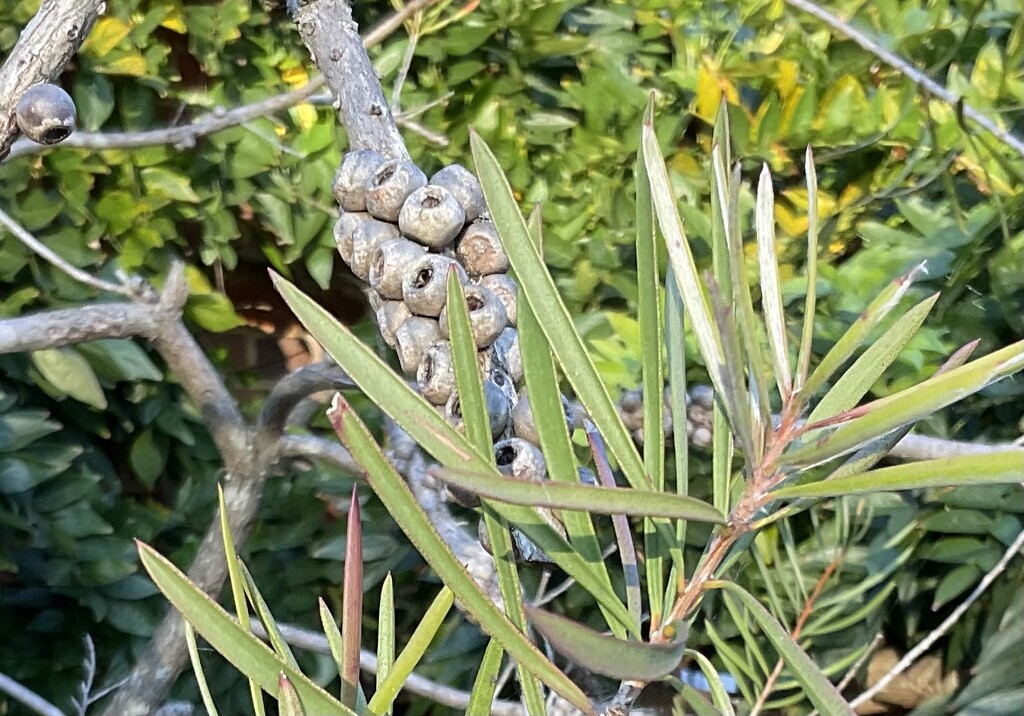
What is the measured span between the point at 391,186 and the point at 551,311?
97mm

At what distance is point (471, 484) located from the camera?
150 millimetres

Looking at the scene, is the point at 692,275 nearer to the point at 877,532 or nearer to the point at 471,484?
the point at 471,484

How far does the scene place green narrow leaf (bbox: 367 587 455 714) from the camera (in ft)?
0.68

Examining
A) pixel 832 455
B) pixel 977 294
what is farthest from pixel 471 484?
pixel 977 294

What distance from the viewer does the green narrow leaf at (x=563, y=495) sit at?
5.9 inches

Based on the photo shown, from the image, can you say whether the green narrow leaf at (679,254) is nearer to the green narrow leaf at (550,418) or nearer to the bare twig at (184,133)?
the green narrow leaf at (550,418)

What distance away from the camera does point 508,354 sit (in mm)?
261

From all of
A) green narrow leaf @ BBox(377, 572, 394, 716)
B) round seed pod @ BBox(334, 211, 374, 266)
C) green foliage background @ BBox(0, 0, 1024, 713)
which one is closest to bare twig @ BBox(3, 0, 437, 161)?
green foliage background @ BBox(0, 0, 1024, 713)

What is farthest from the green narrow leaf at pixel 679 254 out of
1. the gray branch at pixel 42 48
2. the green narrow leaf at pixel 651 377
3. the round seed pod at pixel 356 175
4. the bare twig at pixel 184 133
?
the bare twig at pixel 184 133

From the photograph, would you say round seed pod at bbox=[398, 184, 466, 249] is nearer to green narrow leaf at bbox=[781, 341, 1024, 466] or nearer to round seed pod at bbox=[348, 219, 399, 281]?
round seed pod at bbox=[348, 219, 399, 281]

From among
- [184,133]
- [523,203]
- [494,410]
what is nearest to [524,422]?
[494,410]

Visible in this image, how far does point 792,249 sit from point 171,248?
0.62 m

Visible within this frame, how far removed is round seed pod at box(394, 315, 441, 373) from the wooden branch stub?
70 millimetres

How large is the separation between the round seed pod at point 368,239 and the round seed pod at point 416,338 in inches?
1.3
